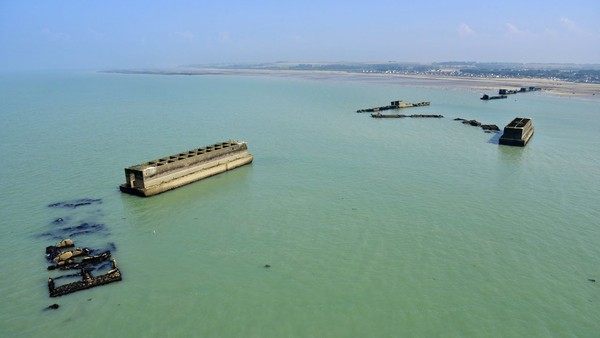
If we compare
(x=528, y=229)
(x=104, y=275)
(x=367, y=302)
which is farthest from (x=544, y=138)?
(x=104, y=275)

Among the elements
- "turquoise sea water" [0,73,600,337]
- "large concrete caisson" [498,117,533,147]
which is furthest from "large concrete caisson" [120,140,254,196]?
"large concrete caisson" [498,117,533,147]

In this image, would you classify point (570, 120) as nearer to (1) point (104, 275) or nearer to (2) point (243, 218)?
(2) point (243, 218)

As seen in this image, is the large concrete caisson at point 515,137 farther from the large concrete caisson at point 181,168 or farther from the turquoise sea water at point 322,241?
the large concrete caisson at point 181,168

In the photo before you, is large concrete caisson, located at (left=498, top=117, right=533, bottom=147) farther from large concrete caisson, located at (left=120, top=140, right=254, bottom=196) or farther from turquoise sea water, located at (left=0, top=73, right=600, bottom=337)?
large concrete caisson, located at (left=120, top=140, right=254, bottom=196)

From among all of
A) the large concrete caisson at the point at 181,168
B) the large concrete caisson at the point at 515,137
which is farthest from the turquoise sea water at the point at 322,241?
the large concrete caisson at the point at 515,137

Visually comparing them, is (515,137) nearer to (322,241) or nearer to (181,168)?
(322,241)

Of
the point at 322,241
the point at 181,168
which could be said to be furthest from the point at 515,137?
the point at 181,168
